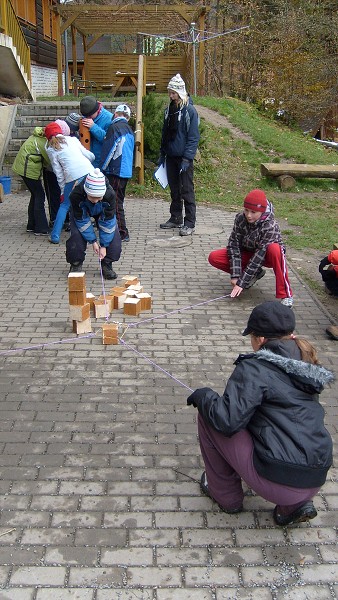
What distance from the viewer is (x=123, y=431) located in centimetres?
387

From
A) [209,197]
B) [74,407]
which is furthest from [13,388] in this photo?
[209,197]

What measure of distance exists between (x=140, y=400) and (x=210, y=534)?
1.41 metres

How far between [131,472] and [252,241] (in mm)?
A: 3191

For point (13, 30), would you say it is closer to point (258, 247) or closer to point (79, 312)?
point (258, 247)

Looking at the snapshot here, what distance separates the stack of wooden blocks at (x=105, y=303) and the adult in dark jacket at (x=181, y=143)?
237 cm

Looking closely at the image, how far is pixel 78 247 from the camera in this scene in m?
6.61

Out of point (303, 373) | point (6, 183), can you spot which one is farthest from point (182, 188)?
point (303, 373)

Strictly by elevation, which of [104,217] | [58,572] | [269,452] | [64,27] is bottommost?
[58,572]

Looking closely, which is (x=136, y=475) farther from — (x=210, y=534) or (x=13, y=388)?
(x=13, y=388)

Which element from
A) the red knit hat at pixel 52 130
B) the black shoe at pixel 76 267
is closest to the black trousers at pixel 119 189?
the red knit hat at pixel 52 130

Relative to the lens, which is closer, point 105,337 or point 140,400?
point 140,400

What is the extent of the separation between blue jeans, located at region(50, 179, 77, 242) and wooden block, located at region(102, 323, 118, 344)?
2.94 meters

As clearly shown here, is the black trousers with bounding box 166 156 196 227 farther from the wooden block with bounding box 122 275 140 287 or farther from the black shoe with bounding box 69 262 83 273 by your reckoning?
the wooden block with bounding box 122 275 140 287

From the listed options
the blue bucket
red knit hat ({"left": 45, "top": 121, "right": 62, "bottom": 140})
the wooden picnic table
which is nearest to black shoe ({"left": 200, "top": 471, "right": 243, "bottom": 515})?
red knit hat ({"left": 45, "top": 121, "right": 62, "bottom": 140})
